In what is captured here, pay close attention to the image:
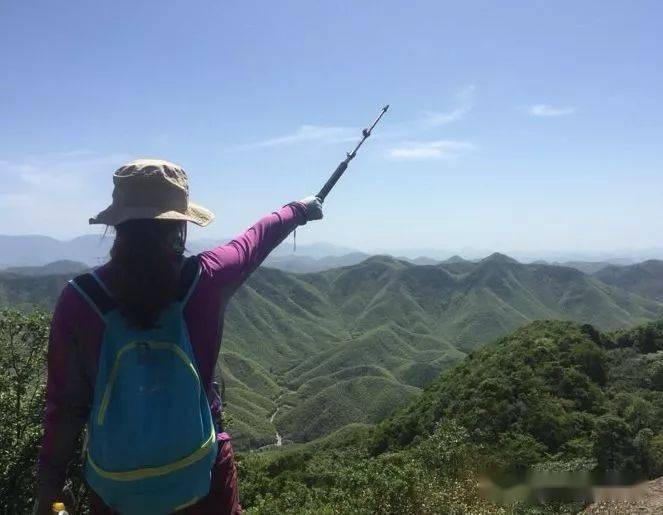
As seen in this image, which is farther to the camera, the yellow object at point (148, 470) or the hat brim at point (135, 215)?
the hat brim at point (135, 215)

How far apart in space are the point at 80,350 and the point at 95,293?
24cm

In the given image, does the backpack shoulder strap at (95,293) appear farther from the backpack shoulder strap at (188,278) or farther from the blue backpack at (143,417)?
the backpack shoulder strap at (188,278)

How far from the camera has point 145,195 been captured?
84.8 inches

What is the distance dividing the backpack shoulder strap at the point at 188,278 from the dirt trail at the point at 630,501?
26.7ft

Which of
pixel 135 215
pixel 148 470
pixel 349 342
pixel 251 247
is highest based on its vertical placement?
pixel 135 215

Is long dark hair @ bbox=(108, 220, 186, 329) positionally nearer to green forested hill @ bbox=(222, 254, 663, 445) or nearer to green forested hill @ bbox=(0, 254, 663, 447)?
green forested hill @ bbox=(0, 254, 663, 447)

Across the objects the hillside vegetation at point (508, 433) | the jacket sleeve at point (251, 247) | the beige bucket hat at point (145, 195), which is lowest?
the hillside vegetation at point (508, 433)

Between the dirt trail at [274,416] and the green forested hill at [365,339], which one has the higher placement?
the green forested hill at [365,339]

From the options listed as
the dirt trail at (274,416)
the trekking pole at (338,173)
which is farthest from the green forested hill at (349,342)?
the trekking pole at (338,173)

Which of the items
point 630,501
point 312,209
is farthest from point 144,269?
point 630,501

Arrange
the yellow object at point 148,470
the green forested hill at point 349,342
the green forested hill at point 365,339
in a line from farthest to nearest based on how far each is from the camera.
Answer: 1. the green forested hill at point 365,339
2. the green forested hill at point 349,342
3. the yellow object at point 148,470

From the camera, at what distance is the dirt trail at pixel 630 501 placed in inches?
308

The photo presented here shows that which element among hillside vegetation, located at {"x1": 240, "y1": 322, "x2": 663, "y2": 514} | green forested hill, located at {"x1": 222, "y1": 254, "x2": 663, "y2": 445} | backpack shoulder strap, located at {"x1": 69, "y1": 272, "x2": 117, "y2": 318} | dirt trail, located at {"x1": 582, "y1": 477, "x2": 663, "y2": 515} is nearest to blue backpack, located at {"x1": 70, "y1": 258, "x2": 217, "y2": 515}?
backpack shoulder strap, located at {"x1": 69, "y1": 272, "x2": 117, "y2": 318}

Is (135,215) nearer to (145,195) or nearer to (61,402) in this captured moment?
(145,195)
